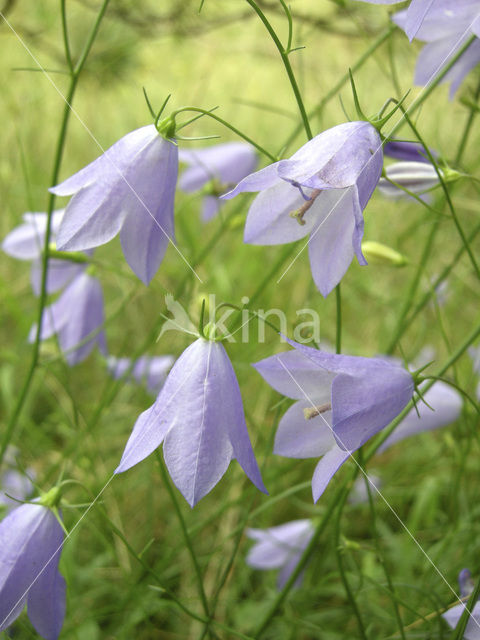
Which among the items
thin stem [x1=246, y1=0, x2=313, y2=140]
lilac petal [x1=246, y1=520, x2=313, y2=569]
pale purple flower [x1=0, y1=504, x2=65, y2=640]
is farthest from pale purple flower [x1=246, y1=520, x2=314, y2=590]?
thin stem [x1=246, y1=0, x2=313, y2=140]

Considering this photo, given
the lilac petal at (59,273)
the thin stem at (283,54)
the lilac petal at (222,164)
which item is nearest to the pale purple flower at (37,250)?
the lilac petal at (59,273)

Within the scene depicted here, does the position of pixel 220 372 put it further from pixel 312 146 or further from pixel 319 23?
pixel 319 23

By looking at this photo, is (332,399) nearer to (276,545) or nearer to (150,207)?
(150,207)

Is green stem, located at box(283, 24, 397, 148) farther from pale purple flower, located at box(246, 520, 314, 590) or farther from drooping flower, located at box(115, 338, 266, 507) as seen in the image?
pale purple flower, located at box(246, 520, 314, 590)

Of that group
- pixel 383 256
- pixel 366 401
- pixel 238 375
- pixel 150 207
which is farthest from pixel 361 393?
pixel 238 375

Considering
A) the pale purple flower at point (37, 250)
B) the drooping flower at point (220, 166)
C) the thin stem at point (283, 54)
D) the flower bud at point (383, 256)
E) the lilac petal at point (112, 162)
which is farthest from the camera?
the drooping flower at point (220, 166)

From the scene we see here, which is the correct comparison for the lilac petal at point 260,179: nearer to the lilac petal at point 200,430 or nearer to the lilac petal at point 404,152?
the lilac petal at point 200,430
